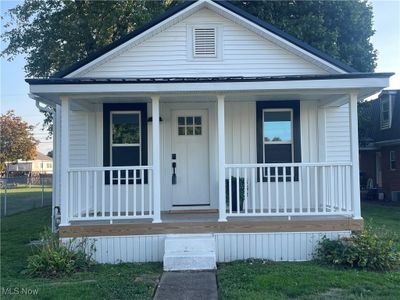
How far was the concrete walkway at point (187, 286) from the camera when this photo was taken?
213 inches

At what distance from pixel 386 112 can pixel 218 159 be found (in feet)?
54.1

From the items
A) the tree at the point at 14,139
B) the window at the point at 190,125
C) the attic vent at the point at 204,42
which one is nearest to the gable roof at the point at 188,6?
the attic vent at the point at 204,42

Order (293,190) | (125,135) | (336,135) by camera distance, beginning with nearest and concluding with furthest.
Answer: (293,190) < (125,135) < (336,135)

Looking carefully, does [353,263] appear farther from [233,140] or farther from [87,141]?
[87,141]

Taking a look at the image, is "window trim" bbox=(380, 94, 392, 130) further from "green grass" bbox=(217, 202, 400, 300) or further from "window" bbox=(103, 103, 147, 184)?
"green grass" bbox=(217, 202, 400, 300)

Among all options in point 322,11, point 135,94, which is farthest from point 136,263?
point 322,11

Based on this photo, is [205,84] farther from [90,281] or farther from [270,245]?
[90,281]

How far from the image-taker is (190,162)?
942cm

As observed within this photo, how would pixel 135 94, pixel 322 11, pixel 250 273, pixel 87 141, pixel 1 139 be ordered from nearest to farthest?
1. pixel 250 273
2. pixel 135 94
3. pixel 87 141
4. pixel 322 11
5. pixel 1 139

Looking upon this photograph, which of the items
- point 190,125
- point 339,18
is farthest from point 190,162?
point 339,18

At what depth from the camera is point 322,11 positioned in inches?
707

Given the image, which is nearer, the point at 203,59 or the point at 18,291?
the point at 18,291

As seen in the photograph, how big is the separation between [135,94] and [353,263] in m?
4.70

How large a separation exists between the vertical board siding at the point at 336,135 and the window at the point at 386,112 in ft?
44.6
